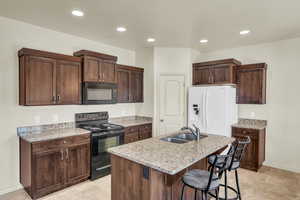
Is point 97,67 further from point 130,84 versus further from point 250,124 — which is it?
point 250,124

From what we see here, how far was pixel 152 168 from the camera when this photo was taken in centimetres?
189

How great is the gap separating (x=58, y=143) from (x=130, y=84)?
236 centimetres

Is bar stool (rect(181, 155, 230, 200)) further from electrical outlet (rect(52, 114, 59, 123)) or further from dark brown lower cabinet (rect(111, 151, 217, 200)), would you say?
electrical outlet (rect(52, 114, 59, 123))

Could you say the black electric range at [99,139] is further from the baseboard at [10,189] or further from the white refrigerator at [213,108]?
the white refrigerator at [213,108]

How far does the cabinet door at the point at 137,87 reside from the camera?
4875 millimetres

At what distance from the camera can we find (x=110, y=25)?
10.8 ft

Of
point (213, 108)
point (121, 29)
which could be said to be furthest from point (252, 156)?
point (121, 29)

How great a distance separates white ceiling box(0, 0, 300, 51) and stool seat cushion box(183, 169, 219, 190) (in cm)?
226

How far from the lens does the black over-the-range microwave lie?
146 inches

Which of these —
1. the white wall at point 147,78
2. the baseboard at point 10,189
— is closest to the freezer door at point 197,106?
the white wall at point 147,78

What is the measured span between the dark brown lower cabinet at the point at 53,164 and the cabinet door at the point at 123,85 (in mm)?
1479

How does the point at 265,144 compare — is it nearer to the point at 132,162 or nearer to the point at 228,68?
the point at 228,68

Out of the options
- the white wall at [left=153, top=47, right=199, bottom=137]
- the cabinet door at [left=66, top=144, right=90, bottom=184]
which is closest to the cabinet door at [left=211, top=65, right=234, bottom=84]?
the white wall at [left=153, top=47, right=199, bottom=137]

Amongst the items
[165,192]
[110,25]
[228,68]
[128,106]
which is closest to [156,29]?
[110,25]
